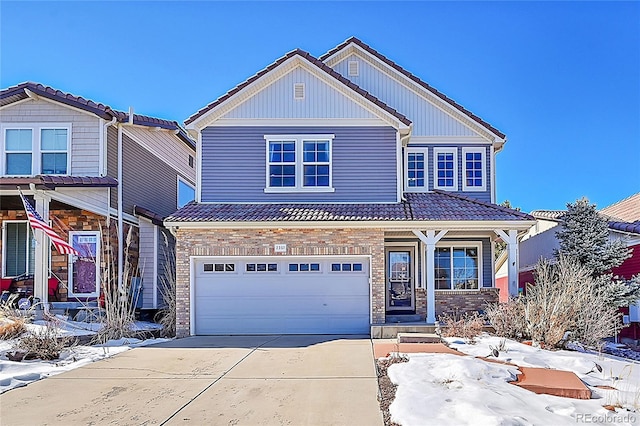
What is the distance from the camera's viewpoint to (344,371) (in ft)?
31.9

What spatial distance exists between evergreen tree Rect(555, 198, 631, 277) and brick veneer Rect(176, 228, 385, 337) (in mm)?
5405

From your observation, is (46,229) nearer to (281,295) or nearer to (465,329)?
(281,295)

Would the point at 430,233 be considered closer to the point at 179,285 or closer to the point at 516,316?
the point at 516,316

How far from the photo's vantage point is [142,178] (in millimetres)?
18812

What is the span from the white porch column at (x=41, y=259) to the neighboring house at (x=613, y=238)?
43.1 feet

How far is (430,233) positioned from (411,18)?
214 inches

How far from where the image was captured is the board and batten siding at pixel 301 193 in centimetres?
1631

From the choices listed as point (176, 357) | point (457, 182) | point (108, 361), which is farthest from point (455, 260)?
point (108, 361)

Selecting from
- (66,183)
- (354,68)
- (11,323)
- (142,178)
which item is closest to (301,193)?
(354,68)

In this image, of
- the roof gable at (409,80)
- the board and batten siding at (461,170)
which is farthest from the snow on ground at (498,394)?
the roof gable at (409,80)

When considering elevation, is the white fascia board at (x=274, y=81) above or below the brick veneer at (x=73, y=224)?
above

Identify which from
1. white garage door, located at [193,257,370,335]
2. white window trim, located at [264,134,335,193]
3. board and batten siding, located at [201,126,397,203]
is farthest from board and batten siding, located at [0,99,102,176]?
white window trim, located at [264,134,335,193]

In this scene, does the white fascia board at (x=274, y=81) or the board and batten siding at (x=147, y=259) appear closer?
the white fascia board at (x=274, y=81)

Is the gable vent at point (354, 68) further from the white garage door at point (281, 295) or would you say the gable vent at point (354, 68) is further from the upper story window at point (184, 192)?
the upper story window at point (184, 192)
